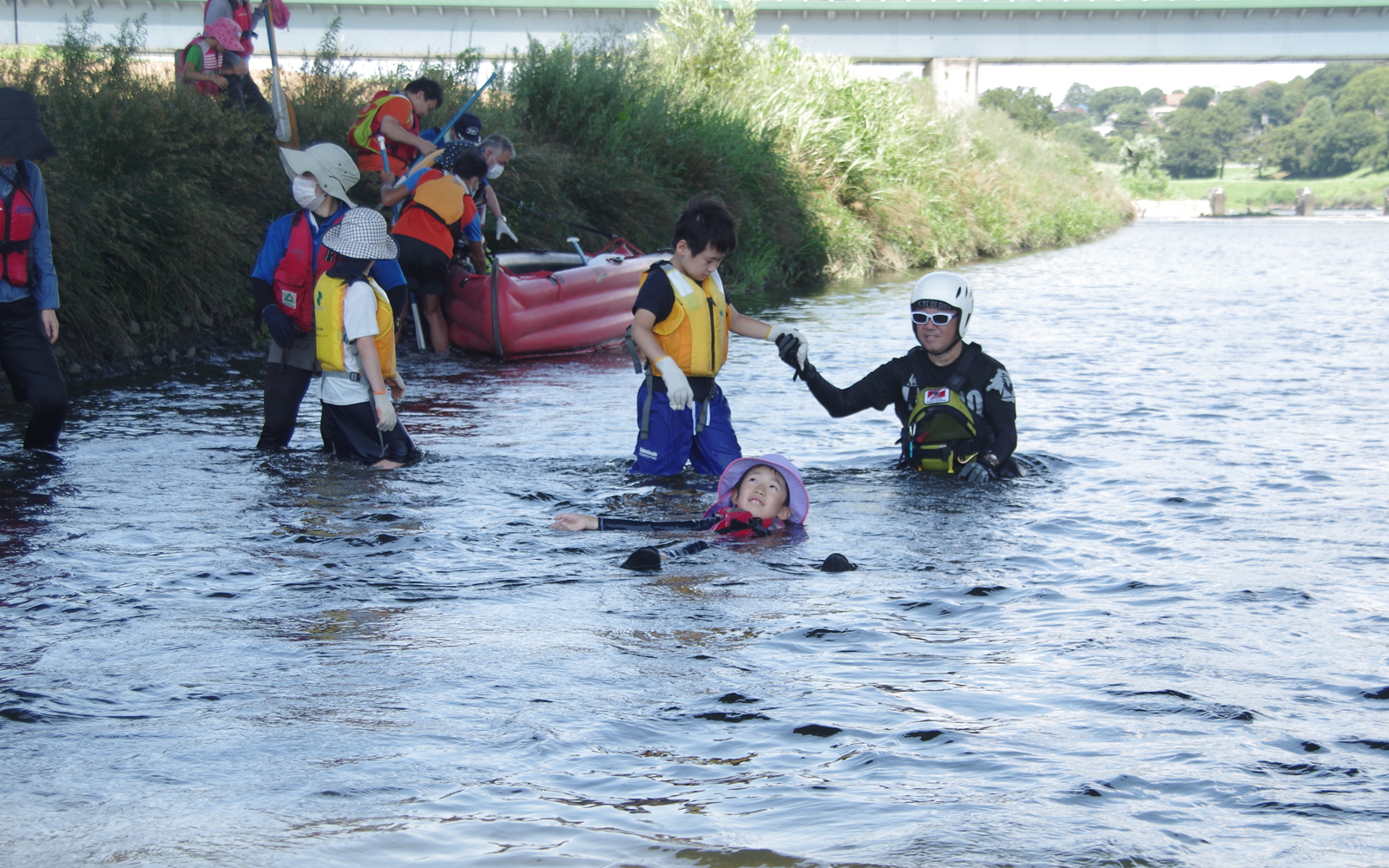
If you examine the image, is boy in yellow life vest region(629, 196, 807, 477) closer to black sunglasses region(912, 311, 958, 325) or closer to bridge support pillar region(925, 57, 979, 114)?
black sunglasses region(912, 311, 958, 325)

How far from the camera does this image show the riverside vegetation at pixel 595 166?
1147 centimetres

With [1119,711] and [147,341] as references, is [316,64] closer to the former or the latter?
[147,341]

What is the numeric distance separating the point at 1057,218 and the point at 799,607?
119 feet

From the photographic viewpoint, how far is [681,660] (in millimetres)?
4395

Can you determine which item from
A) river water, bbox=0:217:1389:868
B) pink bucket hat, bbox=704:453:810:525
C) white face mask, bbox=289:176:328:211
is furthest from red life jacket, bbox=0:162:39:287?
pink bucket hat, bbox=704:453:810:525

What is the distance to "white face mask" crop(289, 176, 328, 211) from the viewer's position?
709cm

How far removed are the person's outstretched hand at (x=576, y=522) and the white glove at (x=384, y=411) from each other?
1405 mm

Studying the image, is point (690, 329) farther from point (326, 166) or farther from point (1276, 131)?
point (1276, 131)

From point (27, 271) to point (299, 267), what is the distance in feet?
4.73

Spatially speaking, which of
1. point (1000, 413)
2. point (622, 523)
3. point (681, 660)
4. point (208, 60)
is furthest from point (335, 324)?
point (208, 60)

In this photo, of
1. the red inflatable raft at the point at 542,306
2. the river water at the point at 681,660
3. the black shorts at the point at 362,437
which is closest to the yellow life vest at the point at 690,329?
the river water at the point at 681,660

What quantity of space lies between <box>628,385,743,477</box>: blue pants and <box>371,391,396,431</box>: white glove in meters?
1.36

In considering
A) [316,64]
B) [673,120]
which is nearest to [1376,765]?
[316,64]

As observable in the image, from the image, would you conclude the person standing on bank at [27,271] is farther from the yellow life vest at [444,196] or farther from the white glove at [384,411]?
the yellow life vest at [444,196]
